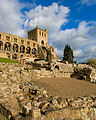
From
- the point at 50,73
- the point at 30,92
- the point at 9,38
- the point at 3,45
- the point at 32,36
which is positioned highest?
the point at 32,36

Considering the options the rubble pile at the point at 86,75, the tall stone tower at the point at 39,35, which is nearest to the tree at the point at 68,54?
the tall stone tower at the point at 39,35

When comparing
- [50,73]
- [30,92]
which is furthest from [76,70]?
[30,92]

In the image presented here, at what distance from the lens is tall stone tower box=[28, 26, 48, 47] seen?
222ft

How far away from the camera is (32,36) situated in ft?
232

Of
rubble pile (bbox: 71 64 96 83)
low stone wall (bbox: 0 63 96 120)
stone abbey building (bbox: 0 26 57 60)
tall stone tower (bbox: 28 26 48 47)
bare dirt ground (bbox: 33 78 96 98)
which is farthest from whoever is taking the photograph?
tall stone tower (bbox: 28 26 48 47)

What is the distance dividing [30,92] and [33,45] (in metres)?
55.0

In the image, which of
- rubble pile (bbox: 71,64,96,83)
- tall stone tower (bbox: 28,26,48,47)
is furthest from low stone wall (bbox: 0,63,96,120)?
tall stone tower (bbox: 28,26,48,47)

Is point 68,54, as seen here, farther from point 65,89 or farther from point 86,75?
point 65,89

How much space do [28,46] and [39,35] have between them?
14019 mm

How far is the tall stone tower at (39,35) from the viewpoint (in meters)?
67.6

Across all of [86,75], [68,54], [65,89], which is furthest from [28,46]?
[65,89]

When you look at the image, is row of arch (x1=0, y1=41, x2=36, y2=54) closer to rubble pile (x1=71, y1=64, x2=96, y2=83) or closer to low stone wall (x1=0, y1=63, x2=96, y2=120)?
rubble pile (x1=71, y1=64, x2=96, y2=83)

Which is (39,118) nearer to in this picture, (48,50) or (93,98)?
(93,98)

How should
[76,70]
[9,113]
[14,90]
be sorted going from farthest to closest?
[76,70]
[14,90]
[9,113]
